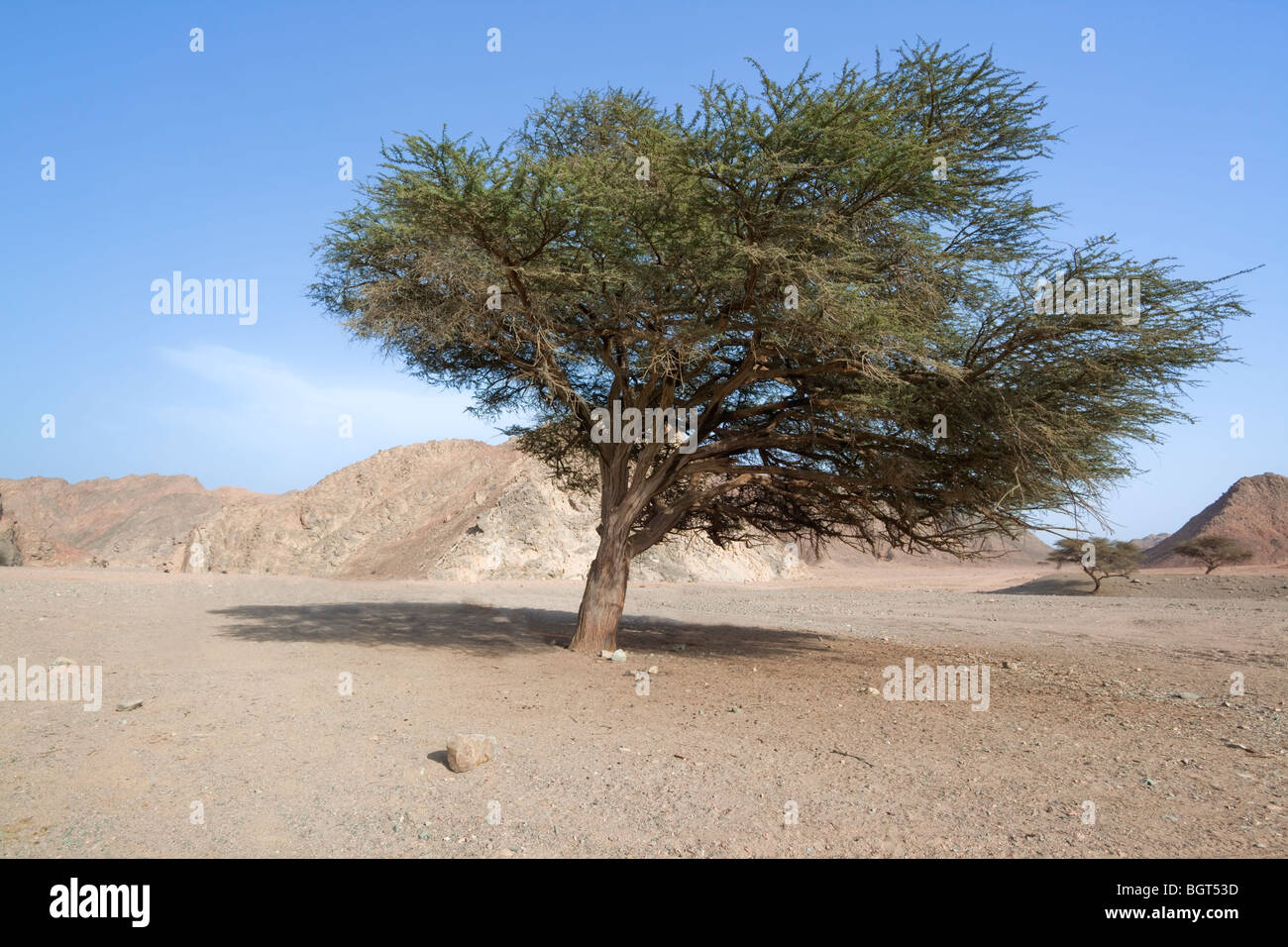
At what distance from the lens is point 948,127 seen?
8.88m

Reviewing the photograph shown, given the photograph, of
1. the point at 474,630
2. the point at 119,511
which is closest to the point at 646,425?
the point at 474,630

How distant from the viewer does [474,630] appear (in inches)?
537

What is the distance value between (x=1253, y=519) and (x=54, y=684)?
73.2 metres

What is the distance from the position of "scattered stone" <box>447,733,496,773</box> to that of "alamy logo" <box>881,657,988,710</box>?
4.98m

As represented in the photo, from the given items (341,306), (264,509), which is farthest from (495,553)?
(341,306)

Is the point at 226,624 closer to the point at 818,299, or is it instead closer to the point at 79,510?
the point at 818,299

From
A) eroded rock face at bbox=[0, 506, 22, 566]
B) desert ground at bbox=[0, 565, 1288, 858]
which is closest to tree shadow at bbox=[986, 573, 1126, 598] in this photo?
desert ground at bbox=[0, 565, 1288, 858]

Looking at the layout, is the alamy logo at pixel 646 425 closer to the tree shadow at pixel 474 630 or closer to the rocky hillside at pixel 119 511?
the tree shadow at pixel 474 630

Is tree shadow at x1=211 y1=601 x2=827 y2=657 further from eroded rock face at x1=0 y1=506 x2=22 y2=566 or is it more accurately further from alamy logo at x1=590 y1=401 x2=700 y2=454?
eroded rock face at x1=0 y1=506 x2=22 y2=566

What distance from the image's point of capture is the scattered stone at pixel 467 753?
5.30 metres

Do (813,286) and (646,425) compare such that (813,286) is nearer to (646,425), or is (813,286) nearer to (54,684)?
(646,425)

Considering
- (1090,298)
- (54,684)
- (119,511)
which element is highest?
(1090,298)

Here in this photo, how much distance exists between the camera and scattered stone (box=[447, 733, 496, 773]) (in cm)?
530

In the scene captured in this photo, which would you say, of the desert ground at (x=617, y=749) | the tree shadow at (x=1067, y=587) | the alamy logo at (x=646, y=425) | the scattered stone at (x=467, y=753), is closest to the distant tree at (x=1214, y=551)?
the tree shadow at (x=1067, y=587)
